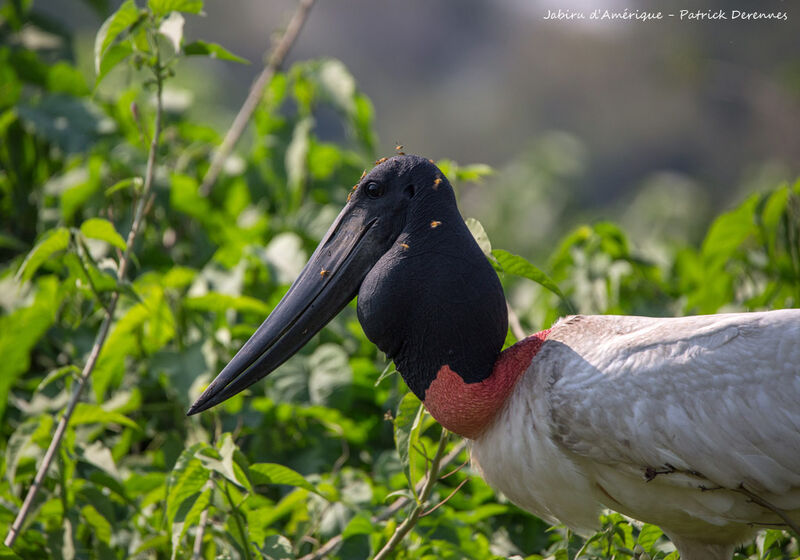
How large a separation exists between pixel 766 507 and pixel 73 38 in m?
4.66

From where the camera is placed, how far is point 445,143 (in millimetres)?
18781

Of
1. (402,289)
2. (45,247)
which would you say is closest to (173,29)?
(45,247)

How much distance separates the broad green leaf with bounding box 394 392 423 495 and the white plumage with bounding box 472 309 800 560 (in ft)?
0.83

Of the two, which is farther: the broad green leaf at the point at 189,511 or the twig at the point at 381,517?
the twig at the point at 381,517

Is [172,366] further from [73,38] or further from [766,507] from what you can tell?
[73,38]

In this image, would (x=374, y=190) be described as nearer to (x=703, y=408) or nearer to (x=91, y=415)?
(x=703, y=408)

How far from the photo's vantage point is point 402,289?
243 centimetres

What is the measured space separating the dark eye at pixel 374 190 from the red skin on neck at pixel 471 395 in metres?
0.55

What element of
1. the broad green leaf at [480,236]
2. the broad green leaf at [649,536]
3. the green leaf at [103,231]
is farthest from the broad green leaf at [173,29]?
the broad green leaf at [649,536]

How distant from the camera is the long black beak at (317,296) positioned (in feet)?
8.32

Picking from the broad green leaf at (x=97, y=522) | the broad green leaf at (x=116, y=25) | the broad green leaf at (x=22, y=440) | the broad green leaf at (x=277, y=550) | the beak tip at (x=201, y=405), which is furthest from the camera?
the broad green leaf at (x=97, y=522)

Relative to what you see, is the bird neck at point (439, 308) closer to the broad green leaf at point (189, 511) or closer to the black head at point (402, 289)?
the black head at point (402, 289)

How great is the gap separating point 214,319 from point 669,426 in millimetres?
2202

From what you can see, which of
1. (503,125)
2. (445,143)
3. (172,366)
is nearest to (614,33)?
(503,125)
